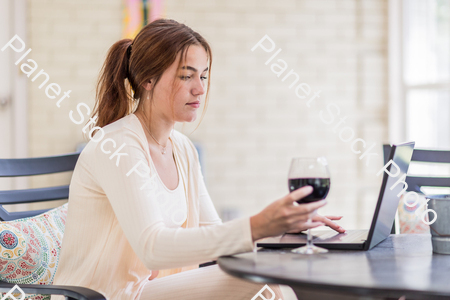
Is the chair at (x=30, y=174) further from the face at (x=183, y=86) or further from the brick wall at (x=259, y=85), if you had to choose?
the brick wall at (x=259, y=85)

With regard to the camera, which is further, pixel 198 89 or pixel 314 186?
pixel 198 89

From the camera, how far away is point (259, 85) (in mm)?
4215

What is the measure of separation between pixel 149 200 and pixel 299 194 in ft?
1.27

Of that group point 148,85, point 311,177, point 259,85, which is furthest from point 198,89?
point 259,85

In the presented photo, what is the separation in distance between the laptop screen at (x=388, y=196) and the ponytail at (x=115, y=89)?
2.79 ft

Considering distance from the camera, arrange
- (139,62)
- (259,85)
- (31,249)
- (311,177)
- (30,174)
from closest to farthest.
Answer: (311,177) < (139,62) < (31,249) < (30,174) < (259,85)

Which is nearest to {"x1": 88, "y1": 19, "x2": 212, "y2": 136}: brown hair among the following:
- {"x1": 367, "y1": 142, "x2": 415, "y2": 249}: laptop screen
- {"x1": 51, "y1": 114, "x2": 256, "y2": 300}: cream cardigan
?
{"x1": 51, "y1": 114, "x2": 256, "y2": 300}: cream cardigan

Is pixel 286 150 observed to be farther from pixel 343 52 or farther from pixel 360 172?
pixel 343 52

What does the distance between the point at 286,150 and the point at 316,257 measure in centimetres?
314

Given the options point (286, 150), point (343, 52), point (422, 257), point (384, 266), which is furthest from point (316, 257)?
point (343, 52)

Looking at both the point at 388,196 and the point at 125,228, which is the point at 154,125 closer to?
the point at 125,228

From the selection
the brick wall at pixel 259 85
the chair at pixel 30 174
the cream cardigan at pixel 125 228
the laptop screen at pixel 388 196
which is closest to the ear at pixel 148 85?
the cream cardigan at pixel 125 228

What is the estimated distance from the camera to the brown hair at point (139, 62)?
59.6 inches

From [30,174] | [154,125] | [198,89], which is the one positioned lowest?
[30,174]
